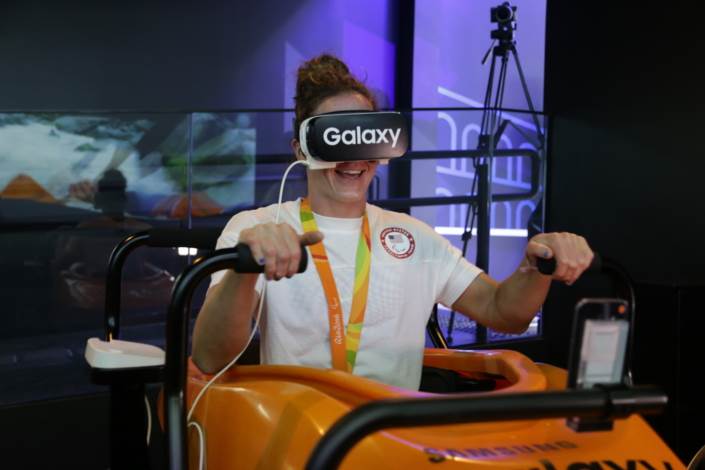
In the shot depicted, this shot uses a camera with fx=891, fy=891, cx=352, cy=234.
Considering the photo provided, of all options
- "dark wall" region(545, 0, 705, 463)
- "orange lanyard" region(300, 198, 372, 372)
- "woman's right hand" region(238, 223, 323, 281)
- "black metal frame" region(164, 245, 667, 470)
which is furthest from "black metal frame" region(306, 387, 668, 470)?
"dark wall" region(545, 0, 705, 463)

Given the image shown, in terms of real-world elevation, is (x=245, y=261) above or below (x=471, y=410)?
above

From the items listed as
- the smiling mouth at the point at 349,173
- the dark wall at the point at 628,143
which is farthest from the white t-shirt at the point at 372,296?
the dark wall at the point at 628,143

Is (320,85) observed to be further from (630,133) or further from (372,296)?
(630,133)

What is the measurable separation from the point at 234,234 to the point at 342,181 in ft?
0.86

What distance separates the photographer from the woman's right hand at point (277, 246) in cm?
133

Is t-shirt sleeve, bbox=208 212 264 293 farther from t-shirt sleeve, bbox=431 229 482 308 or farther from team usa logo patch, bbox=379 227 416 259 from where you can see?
t-shirt sleeve, bbox=431 229 482 308

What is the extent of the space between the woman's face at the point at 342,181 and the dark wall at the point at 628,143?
212 centimetres

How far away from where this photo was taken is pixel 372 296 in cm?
197

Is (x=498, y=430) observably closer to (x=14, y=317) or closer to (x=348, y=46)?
(x=14, y=317)

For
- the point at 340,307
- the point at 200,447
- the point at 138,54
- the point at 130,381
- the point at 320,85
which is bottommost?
the point at 200,447

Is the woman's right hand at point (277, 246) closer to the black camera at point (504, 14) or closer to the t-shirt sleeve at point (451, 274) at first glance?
the t-shirt sleeve at point (451, 274)

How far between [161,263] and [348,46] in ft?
9.67

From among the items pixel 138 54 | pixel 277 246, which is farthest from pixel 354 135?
pixel 138 54

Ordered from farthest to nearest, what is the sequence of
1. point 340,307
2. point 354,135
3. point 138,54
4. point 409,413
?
point 138,54
point 340,307
point 354,135
point 409,413
